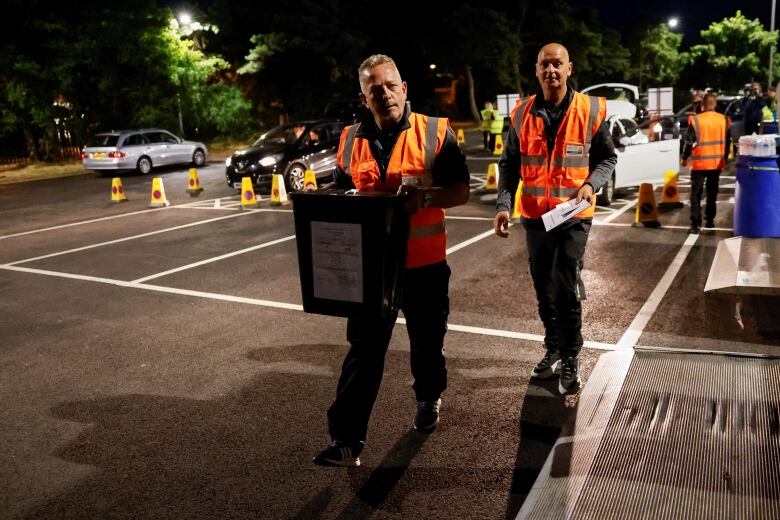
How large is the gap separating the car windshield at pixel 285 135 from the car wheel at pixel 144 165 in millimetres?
7457

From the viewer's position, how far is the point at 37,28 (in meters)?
27.1

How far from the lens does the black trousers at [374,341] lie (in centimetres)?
372

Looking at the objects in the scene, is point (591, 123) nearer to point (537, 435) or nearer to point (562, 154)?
point (562, 154)

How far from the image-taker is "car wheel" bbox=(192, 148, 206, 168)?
82.1ft

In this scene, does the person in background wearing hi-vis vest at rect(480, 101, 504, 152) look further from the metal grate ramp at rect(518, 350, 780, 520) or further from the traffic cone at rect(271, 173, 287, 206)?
the metal grate ramp at rect(518, 350, 780, 520)

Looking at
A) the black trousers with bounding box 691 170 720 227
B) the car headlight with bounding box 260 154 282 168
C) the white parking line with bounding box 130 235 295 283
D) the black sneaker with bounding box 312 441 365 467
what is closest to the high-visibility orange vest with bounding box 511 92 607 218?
the black sneaker with bounding box 312 441 365 467

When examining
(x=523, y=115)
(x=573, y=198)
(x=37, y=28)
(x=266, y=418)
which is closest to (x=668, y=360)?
(x=573, y=198)

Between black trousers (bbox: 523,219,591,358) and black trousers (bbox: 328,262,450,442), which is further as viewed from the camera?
black trousers (bbox: 523,219,591,358)

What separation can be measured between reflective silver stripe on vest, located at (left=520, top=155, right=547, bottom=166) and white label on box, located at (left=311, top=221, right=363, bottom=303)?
1659 millimetres

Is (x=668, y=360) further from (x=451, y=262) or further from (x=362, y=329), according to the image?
(x=451, y=262)

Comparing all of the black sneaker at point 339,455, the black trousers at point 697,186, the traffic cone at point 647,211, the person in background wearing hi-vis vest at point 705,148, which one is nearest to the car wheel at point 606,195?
the traffic cone at point 647,211

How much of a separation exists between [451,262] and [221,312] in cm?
302

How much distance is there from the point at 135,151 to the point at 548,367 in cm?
2064

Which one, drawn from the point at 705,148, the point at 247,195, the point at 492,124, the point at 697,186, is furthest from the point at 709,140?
the point at 492,124
